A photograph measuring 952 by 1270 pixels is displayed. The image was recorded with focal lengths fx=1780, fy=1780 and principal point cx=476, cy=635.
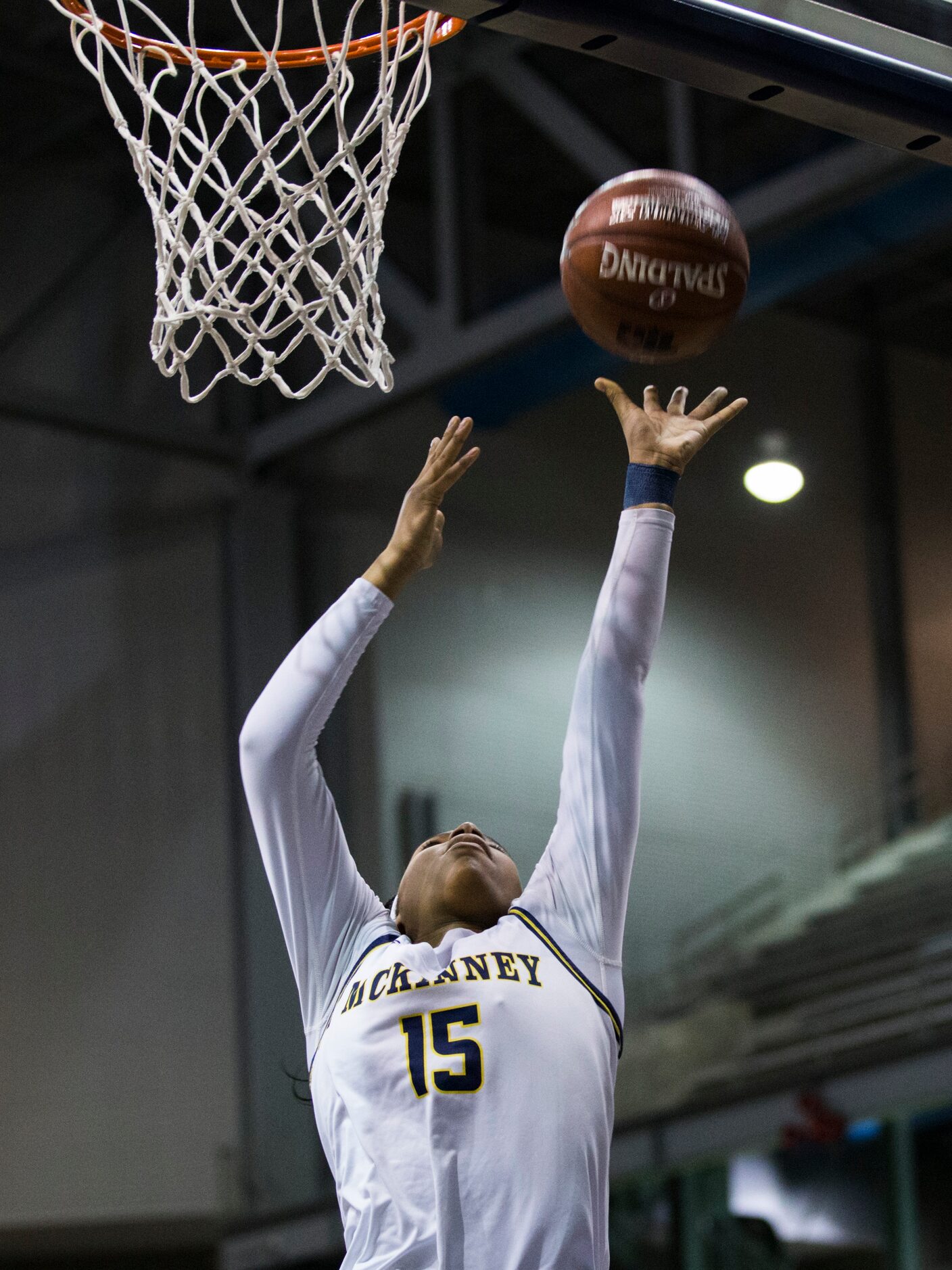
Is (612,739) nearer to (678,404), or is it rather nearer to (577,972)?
(577,972)

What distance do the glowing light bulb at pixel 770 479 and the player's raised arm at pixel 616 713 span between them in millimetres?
6478

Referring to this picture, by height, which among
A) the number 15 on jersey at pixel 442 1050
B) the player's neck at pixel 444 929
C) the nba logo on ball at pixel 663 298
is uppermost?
the nba logo on ball at pixel 663 298

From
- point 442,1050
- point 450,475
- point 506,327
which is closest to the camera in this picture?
point 442,1050

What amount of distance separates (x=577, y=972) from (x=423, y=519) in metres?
0.73

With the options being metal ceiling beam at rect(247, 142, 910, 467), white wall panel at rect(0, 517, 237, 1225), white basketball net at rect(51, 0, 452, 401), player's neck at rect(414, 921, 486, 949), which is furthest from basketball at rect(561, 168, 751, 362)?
white wall panel at rect(0, 517, 237, 1225)

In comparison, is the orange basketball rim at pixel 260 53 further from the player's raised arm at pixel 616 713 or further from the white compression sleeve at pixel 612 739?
the white compression sleeve at pixel 612 739

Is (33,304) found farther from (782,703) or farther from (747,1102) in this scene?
(747,1102)

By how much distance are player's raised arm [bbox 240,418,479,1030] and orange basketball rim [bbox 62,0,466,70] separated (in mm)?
1019

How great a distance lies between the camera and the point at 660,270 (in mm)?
2746

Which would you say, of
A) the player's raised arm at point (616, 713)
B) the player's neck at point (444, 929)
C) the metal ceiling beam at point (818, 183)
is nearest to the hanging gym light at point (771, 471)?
the metal ceiling beam at point (818, 183)

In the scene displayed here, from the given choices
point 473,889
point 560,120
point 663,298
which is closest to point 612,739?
point 473,889

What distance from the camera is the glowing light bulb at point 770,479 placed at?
916 cm

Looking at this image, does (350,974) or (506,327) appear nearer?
(350,974)

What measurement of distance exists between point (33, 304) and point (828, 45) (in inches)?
298
